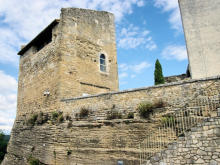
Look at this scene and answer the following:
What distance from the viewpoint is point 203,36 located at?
11703 millimetres

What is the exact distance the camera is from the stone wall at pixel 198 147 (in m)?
6.18

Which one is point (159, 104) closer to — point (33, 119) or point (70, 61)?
point (70, 61)

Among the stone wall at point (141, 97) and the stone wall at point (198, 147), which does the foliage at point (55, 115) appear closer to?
the stone wall at point (141, 97)

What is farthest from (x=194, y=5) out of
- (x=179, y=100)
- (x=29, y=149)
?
(x=29, y=149)

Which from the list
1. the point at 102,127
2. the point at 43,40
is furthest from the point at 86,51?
the point at 102,127

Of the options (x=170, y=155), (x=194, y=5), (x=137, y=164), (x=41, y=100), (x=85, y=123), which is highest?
Result: (x=194, y=5)

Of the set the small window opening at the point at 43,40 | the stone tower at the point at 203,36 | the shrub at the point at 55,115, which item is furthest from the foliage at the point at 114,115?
the small window opening at the point at 43,40

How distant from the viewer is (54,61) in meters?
12.8

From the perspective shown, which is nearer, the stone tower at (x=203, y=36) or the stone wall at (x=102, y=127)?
the stone wall at (x=102, y=127)

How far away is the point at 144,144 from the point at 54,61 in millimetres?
7961

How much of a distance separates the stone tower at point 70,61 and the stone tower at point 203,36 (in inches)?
224

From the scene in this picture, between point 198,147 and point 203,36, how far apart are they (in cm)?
769

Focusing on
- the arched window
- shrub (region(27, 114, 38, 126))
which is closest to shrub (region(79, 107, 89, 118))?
shrub (region(27, 114, 38, 126))

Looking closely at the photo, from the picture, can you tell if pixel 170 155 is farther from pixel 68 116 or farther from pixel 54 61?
pixel 54 61
